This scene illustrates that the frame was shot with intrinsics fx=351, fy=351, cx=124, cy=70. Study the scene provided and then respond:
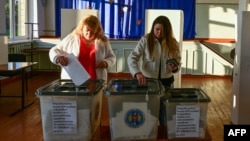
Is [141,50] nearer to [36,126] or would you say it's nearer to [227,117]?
[36,126]

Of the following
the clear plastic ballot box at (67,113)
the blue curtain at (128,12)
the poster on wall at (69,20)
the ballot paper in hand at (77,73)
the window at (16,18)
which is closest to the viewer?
the clear plastic ballot box at (67,113)

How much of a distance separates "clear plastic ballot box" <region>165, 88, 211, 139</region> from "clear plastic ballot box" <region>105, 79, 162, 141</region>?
0.21 feet

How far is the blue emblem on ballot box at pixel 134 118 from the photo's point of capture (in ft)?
5.27

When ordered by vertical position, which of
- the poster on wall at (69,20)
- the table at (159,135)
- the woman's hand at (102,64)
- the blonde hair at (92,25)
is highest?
the poster on wall at (69,20)

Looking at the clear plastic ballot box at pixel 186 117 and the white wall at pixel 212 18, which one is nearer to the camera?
the clear plastic ballot box at pixel 186 117

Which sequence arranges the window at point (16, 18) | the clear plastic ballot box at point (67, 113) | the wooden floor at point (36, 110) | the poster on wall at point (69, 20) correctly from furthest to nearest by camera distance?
the window at point (16, 18)
the poster on wall at point (69, 20)
the wooden floor at point (36, 110)
the clear plastic ballot box at point (67, 113)

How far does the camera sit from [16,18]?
798 centimetres

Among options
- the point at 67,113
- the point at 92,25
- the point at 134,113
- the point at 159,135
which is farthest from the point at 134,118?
the point at 92,25

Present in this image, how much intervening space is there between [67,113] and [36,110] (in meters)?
3.65

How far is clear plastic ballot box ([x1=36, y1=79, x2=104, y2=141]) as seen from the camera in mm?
1582

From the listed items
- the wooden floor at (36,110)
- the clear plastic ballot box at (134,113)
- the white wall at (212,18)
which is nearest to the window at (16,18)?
the white wall at (212,18)

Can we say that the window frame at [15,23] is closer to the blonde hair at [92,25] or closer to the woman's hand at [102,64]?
the blonde hair at [92,25]

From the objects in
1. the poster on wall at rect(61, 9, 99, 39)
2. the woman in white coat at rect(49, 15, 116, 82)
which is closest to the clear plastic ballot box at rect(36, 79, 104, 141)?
the woman in white coat at rect(49, 15, 116, 82)

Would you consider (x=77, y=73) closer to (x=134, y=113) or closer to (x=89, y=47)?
(x=134, y=113)
